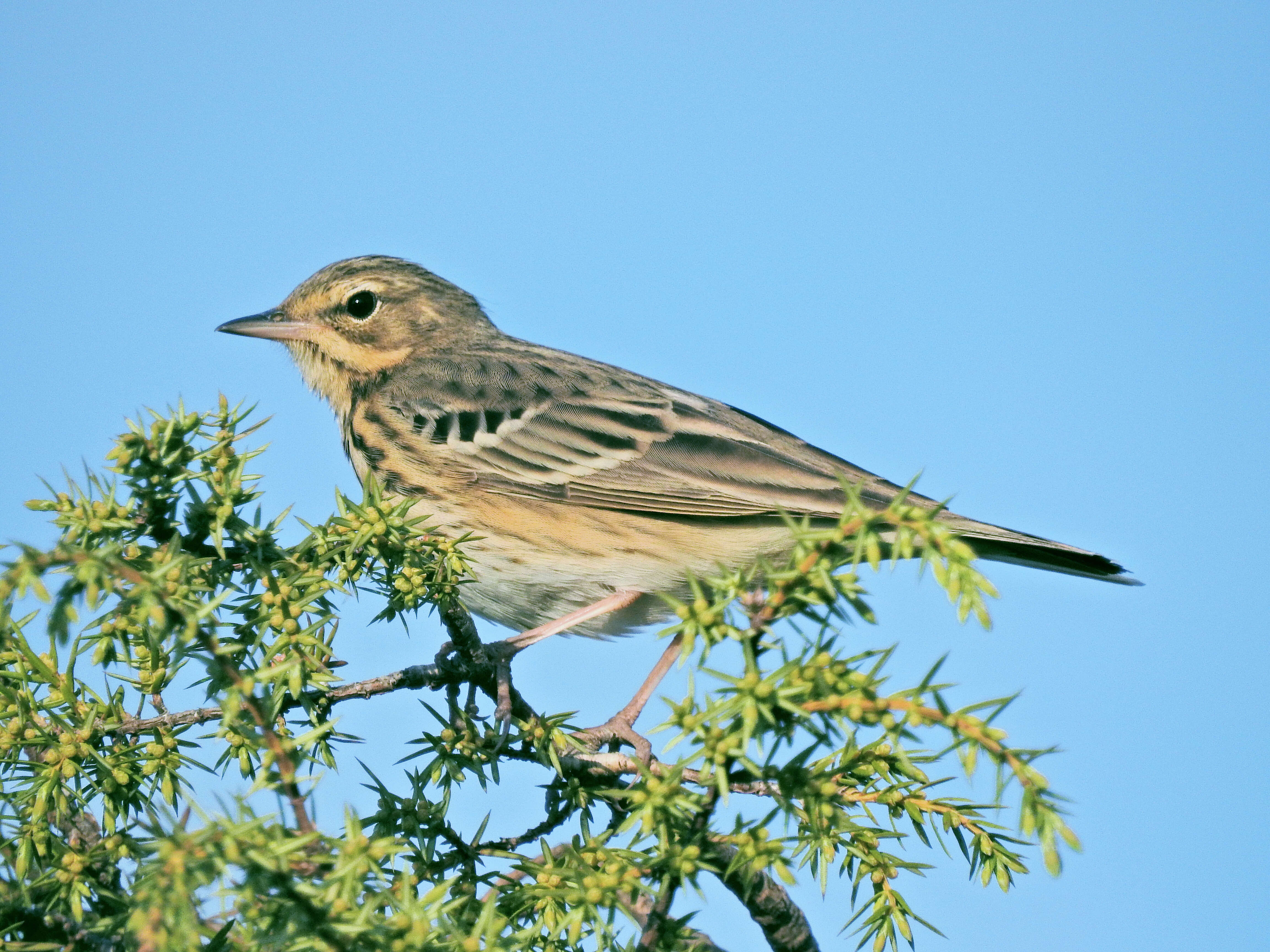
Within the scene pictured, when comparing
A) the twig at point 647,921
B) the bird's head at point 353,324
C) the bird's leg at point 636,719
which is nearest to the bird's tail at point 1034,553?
the bird's leg at point 636,719

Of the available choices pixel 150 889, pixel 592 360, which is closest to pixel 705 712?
pixel 150 889

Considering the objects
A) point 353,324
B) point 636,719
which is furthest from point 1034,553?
point 353,324

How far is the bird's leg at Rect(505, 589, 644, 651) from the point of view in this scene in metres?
4.91

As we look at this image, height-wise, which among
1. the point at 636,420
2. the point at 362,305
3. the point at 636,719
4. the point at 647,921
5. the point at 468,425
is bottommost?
the point at 647,921

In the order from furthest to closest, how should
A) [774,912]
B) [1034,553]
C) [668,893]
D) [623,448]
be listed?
[623,448] < [1034,553] < [774,912] < [668,893]

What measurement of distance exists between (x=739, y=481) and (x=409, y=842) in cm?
299

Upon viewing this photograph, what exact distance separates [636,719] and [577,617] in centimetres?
55

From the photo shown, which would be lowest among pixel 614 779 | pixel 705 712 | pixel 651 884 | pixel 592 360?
pixel 651 884

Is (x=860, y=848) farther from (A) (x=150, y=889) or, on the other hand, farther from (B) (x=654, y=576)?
(B) (x=654, y=576)

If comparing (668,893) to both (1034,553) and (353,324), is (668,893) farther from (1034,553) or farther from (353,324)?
(353,324)

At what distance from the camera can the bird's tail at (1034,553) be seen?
4.69 meters

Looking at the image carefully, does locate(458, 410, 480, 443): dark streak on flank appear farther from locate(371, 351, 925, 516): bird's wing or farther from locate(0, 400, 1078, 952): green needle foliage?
locate(0, 400, 1078, 952): green needle foliage

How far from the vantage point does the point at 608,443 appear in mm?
5926

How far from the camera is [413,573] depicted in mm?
3113
